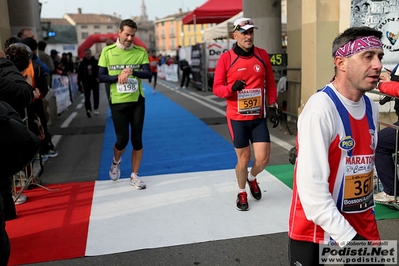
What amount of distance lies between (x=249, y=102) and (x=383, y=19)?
11.6 feet

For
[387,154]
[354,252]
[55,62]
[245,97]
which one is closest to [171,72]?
[55,62]

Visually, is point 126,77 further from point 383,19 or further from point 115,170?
point 383,19

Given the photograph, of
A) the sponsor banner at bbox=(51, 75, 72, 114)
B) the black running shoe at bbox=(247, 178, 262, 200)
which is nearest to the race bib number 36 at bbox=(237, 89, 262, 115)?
the black running shoe at bbox=(247, 178, 262, 200)

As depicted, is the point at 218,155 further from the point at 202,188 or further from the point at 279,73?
the point at 279,73

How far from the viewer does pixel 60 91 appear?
14023mm

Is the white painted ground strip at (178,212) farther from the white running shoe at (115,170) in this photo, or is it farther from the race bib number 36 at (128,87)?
the race bib number 36 at (128,87)

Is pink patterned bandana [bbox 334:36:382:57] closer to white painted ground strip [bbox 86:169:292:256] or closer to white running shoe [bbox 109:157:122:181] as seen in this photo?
white painted ground strip [bbox 86:169:292:256]

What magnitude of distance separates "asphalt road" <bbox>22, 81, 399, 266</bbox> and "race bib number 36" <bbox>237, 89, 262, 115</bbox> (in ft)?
4.44

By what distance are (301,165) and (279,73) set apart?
8.74 meters

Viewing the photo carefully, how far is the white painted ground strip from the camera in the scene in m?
4.28

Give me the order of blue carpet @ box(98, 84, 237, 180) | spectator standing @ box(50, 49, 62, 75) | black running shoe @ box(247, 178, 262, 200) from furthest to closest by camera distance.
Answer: spectator standing @ box(50, 49, 62, 75)
blue carpet @ box(98, 84, 237, 180)
black running shoe @ box(247, 178, 262, 200)

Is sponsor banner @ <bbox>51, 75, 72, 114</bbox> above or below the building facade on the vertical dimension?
below

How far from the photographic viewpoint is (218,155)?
761 cm

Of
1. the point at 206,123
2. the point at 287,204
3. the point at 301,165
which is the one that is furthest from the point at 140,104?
the point at 206,123
